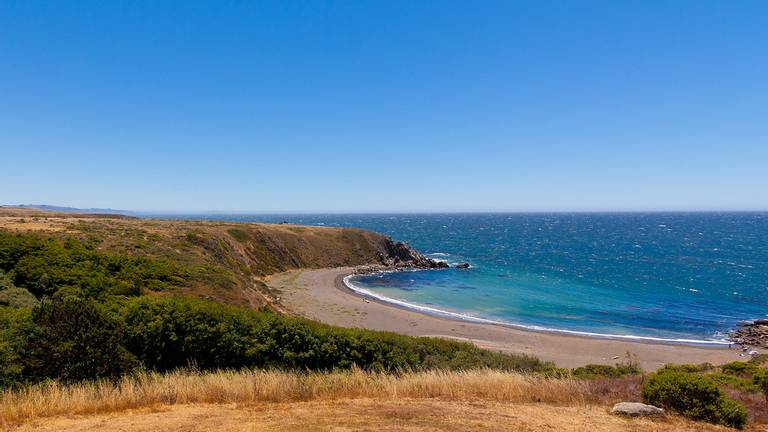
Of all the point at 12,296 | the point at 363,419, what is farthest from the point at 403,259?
the point at 363,419

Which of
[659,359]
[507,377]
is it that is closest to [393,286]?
[659,359]

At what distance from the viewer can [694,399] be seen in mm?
10305

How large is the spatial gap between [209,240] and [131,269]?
107 ft

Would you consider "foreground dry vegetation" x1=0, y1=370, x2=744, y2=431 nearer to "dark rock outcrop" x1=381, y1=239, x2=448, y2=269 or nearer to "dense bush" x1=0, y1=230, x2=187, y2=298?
"dense bush" x1=0, y1=230, x2=187, y2=298

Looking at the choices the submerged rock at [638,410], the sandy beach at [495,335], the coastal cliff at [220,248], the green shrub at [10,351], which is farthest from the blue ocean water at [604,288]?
the green shrub at [10,351]

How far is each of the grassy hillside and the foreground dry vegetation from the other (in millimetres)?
17983

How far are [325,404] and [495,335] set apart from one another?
1249 inches

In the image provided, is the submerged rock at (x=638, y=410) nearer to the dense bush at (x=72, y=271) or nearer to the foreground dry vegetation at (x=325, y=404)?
the foreground dry vegetation at (x=325, y=404)

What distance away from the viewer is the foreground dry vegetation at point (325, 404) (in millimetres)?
9156

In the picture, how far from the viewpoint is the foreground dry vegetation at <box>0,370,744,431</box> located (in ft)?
30.0

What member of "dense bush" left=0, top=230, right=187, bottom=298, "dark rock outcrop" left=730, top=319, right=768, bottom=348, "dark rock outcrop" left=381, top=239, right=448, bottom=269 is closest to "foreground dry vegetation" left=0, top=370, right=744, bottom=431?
"dense bush" left=0, top=230, right=187, bottom=298

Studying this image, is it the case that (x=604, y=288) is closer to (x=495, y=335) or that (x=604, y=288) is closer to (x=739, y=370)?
(x=495, y=335)

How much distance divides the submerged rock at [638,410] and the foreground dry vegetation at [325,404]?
0.82ft

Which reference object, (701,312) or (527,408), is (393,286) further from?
(527,408)
